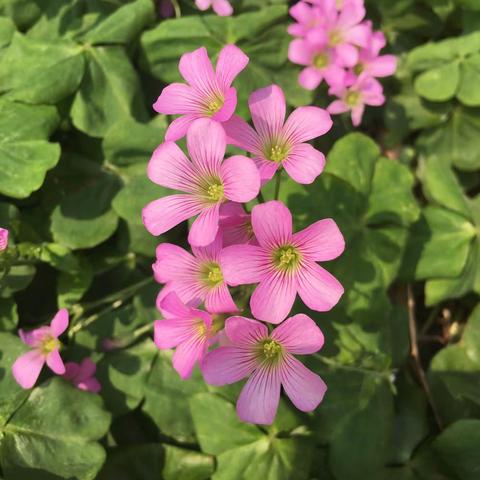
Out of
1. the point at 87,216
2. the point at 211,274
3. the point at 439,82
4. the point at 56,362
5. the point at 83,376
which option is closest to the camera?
the point at 211,274

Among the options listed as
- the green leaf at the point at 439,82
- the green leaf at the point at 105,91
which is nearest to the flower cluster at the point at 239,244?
the green leaf at the point at 105,91

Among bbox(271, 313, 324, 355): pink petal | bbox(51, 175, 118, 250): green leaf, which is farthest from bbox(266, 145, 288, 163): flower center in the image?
bbox(51, 175, 118, 250): green leaf

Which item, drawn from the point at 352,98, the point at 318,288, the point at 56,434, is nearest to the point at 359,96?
the point at 352,98

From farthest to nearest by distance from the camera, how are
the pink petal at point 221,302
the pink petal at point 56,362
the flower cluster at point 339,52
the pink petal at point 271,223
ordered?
the flower cluster at point 339,52
the pink petal at point 56,362
the pink petal at point 221,302
the pink petal at point 271,223

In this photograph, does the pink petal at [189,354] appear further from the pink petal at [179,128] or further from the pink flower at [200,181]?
the pink petal at [179,128]

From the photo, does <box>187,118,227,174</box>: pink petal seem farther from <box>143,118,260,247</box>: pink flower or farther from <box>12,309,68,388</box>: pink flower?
<box>12,309,68,388</box>: pink flower

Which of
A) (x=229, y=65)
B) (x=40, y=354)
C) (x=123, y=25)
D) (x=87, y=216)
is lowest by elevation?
(x=40, y=354)

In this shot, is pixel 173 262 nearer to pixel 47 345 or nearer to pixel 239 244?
pixel 239 244

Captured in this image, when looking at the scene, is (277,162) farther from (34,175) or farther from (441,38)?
(441,38)
